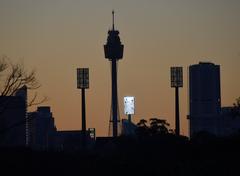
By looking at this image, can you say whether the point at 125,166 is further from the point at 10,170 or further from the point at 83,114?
the point at 83,114

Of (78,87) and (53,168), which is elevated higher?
(78,87)

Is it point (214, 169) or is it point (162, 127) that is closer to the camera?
point (214, 169)

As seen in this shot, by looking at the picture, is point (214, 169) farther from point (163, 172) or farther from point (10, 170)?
point (10, 170)

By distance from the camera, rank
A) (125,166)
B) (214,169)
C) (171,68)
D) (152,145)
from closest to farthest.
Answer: (214,169) → (125,166) → (152,145) → (171,68)

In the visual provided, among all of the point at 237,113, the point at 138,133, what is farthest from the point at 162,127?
the point at 237,113

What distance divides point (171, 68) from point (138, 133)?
25.5m

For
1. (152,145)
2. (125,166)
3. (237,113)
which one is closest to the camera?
(125,166)

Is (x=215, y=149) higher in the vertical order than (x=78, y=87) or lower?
lower

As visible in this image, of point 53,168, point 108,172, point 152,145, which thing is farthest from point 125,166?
point 152,145

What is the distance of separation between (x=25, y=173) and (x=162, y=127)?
91.4m

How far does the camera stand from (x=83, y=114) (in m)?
153

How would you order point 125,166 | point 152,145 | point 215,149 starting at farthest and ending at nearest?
point 152,145, point 215,149, point 125,166

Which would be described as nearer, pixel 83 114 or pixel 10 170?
pixel 10 170

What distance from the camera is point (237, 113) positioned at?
74188 millimetres
